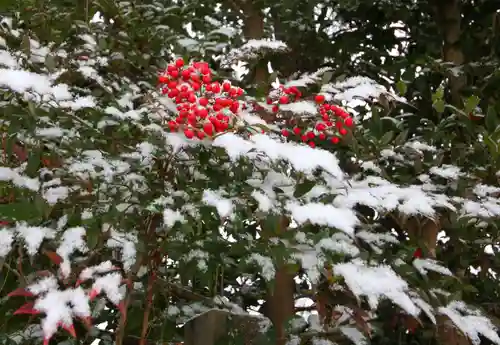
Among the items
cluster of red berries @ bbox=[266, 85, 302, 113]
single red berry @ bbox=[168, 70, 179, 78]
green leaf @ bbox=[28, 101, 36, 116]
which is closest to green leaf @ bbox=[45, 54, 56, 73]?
green leaf @ bbox=[28, 101, 36, 116]

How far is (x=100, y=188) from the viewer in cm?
137

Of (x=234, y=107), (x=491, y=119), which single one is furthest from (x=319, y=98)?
(x=491, y=119)

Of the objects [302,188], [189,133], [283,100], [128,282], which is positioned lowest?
[128,282]

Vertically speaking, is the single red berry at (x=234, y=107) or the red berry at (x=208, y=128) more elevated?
the single red berry at (x=234, y=107)

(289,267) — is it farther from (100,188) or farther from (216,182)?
(100,188)

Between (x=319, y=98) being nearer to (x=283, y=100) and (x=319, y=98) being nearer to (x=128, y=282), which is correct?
(x=283, y=100)

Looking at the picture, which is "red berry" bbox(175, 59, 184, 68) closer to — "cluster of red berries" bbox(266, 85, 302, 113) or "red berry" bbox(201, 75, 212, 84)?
"red berry" bbox(201, 75, 212, 84)

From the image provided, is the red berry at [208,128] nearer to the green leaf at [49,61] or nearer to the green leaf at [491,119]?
the green leaf at [49,61]

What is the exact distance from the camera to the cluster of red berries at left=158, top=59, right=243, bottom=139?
122cm

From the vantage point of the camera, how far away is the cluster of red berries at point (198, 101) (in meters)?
1.22

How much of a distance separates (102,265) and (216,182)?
1.06ft

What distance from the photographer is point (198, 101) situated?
49.8 inches

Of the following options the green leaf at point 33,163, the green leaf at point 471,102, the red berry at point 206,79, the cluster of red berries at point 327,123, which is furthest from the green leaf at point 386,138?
the green leaf at point 33,163

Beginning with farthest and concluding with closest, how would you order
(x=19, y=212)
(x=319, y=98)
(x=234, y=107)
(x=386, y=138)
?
(x=386, y=138)
(x=319, y=98)
(x=234, y=107)
(x=19, y=212)
